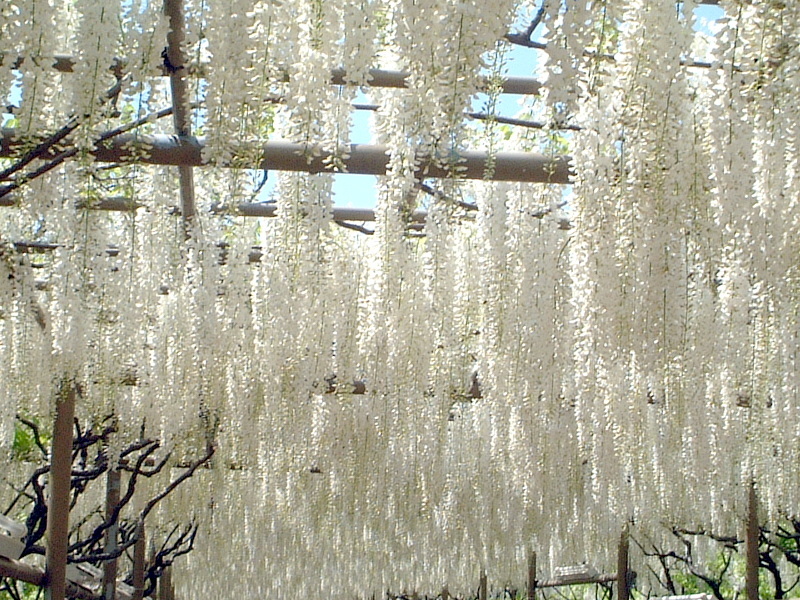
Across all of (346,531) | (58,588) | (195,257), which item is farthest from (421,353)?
(346,531)

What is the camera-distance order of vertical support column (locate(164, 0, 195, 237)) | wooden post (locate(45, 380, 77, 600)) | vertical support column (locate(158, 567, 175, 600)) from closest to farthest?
1. vertical support column (locate(164, 0, 195, 237))
2. wooden post (locate(45, 380, 77, 600))
3. vertical support column (locate(158, 567, 175, 600))

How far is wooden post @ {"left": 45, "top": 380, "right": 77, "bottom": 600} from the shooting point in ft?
18.4

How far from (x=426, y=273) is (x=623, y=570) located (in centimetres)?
660

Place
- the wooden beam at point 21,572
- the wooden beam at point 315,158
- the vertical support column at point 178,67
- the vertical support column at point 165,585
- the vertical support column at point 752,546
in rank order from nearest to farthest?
the vertical support column at point 178,67 → the wooden beam at point 315,158 → the wooden beam at point 21,572 → the vertical support column at point 752,546 → the vertical support column at point 165,585

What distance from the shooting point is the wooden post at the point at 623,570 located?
1114 cm

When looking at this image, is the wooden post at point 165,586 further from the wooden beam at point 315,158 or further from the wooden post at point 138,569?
the wooden beam at point 315,158

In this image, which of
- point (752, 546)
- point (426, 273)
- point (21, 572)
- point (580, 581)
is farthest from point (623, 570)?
point (21, 572)

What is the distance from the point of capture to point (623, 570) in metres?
11.2

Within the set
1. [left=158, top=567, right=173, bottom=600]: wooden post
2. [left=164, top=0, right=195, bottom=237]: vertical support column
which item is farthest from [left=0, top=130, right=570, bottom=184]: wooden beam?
[left=158, top=567, right=173, bottom=600]: wooden post

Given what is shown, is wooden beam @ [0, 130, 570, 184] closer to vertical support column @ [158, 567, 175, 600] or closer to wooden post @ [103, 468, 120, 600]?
wooden post @ [103, 468, 120, 600]

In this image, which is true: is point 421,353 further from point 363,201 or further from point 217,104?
point 217,104

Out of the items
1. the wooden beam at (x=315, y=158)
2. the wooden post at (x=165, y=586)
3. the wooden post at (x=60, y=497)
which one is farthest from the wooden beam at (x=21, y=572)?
the wooden post at (x=165, y=586)

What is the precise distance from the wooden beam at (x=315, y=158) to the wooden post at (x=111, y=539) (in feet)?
14.6

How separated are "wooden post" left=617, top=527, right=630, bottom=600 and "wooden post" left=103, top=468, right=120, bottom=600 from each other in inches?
222
